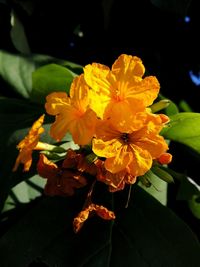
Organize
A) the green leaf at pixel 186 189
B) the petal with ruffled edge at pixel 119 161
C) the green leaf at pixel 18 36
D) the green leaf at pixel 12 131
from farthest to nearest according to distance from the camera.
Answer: the green leaf at pixel 18 36
the green leaf at pixel 12 131
the green leaf at pixel 186 189
the petal with ruffled edge at pixel 119 161

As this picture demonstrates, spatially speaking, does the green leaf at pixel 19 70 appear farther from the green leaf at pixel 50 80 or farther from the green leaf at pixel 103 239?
the green leaf at pixel 103 239

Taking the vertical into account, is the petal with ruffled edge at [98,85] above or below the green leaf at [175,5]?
below

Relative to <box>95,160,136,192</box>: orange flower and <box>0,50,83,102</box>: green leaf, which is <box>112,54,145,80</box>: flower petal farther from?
<box>0,50,83,102</box>: green leaf

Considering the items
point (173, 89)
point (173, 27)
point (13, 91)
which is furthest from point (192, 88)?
point (13, 91)

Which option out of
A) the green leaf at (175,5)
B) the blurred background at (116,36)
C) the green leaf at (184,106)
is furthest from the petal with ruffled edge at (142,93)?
the green leaf at (184,106)

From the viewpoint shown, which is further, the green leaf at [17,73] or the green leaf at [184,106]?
the green leaf at [184,106]
